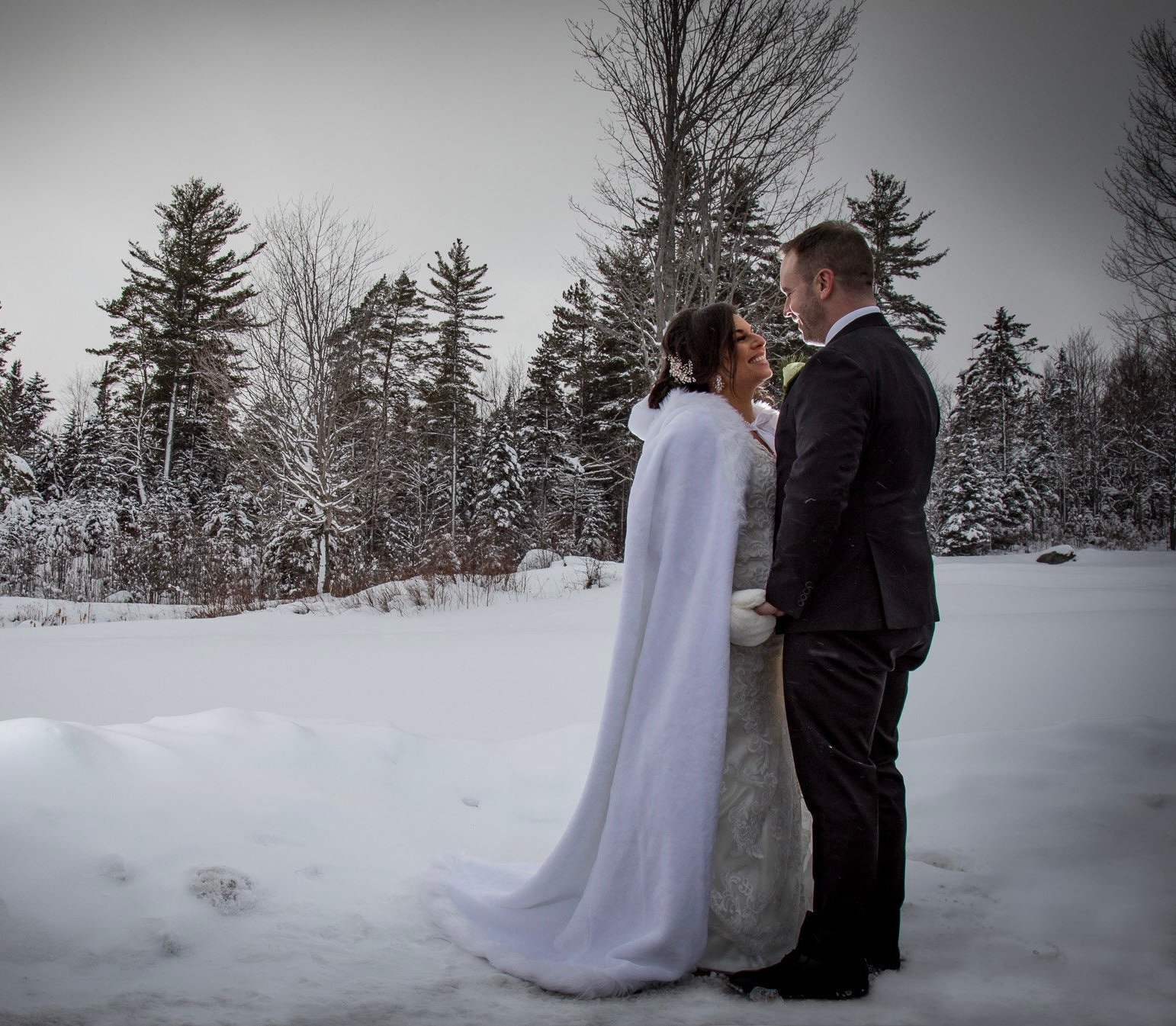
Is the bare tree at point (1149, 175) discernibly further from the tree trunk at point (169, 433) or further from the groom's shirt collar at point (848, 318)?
the tree trunk at point (169, 433)

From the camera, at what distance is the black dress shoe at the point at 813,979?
1.77m

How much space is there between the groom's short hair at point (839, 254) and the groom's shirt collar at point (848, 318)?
7cm

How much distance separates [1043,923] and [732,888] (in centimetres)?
103

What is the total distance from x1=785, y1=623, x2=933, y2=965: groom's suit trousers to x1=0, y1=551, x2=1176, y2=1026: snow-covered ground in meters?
0.16

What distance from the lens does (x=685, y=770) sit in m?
1.97

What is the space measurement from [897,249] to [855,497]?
25860 millimetres

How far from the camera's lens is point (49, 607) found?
12328 millimetres

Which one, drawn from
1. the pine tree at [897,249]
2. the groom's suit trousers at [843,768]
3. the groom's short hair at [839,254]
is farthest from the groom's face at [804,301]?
the pine tree at [897,249]

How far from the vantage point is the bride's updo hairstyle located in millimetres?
2273

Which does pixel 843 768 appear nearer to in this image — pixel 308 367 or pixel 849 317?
pixel 849 317

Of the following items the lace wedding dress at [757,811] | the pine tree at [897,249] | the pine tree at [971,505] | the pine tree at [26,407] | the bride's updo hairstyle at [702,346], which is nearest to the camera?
the lace wedding dress at [757,811]

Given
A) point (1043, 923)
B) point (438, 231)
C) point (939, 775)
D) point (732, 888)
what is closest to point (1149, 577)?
point (939, 775)

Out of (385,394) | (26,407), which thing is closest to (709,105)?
(385,394)

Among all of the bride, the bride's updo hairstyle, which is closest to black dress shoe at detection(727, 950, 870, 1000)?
the bride
